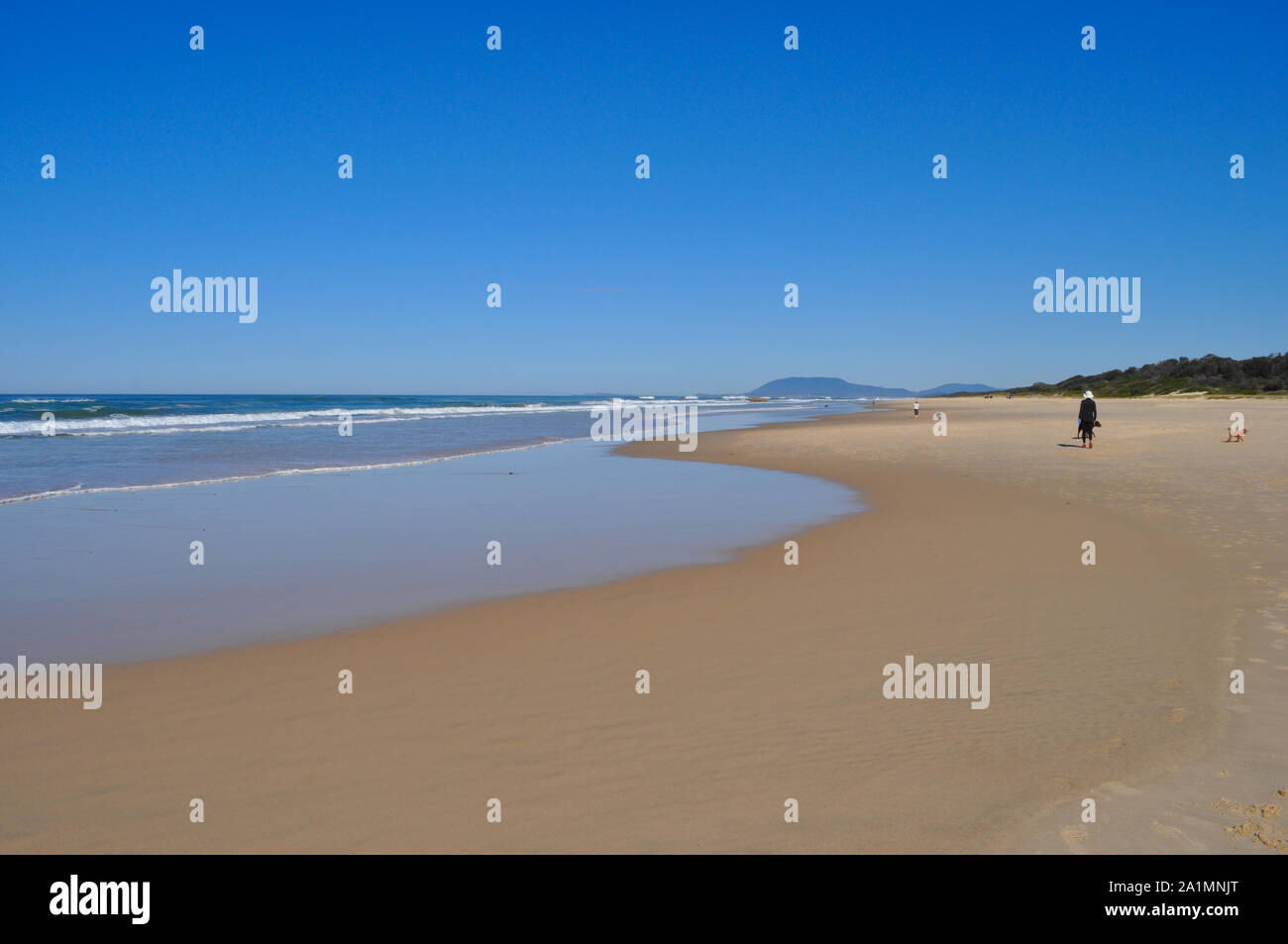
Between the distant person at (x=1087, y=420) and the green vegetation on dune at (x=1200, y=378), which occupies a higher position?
the green vegetation on dune at (x=1200, y=378)

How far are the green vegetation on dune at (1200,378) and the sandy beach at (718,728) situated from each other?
255 ft


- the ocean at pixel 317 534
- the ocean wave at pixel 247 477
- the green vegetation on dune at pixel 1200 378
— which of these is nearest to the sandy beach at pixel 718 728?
the ocean at pixel 317 534

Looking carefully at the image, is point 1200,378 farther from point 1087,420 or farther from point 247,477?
point 247,477

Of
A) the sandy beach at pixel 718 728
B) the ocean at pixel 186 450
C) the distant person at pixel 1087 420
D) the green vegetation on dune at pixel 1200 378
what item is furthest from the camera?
the green vegetation on dune at pixel 1200 378

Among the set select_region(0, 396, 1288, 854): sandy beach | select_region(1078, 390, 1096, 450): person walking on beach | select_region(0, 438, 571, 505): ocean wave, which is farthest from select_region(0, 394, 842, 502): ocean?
select_region(1078, 390, 1096, 450): person walking on beach

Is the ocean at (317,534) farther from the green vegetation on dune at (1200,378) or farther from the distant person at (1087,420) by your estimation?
the green vegetation on dune at (1200,378)

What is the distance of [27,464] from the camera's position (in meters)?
22.5

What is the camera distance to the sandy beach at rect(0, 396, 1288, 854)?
399cm

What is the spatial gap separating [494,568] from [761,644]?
420cm

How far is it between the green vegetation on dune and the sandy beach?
77.9 m

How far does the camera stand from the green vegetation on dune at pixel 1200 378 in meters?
72.3

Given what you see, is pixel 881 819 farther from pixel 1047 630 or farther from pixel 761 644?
pixel 1047 630

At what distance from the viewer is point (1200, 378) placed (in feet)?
261

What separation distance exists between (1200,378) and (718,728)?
305ft
